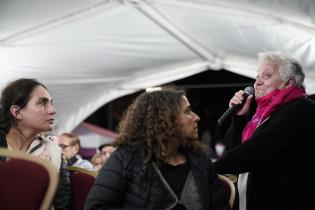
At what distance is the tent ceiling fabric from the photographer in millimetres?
5332

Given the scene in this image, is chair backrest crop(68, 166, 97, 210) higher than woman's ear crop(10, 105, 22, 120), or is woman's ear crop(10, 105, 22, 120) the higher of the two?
woman's ear crop(10, 105, 22, 120)

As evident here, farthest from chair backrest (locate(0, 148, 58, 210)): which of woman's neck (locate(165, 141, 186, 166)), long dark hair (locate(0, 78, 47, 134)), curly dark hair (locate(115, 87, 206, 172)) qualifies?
long dark hair (locate(0, 78, 47, 134))

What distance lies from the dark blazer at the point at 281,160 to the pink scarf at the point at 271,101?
6 cm

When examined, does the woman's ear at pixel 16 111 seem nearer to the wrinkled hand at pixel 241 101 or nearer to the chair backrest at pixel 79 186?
the chair backrest at pixel 79 186

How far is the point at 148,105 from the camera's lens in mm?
2412

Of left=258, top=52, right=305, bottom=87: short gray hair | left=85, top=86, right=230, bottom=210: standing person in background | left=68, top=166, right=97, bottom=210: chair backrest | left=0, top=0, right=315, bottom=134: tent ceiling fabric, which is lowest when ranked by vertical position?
left=68, top=166, right=97, bottom=210: chair backrest

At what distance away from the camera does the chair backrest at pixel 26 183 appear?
196cm

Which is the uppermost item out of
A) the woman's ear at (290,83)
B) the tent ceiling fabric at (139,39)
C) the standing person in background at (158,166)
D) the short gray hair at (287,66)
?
the tent ceiling fabric at (139,39)

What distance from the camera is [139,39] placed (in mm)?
6598

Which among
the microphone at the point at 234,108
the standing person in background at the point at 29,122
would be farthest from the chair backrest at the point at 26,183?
the microphone at the point at 234,108

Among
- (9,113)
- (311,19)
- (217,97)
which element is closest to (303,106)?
(9,113)

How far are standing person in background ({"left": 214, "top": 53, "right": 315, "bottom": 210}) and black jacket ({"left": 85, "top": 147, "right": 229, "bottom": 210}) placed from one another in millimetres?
383

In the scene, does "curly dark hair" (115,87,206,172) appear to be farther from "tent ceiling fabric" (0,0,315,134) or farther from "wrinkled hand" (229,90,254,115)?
"tent ceiling fabric" (0,0,315,134)

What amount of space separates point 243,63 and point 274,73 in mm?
3989
